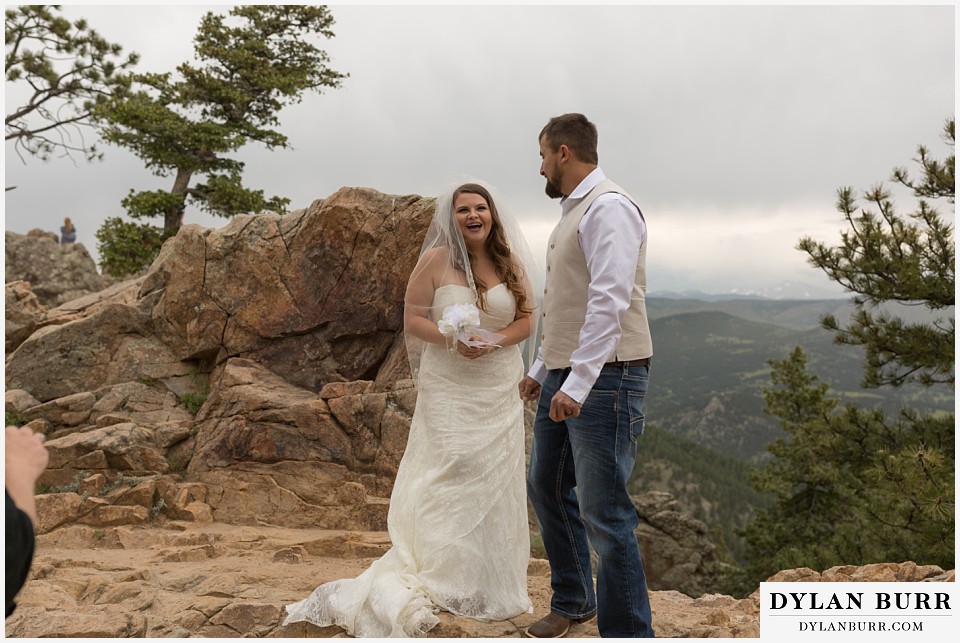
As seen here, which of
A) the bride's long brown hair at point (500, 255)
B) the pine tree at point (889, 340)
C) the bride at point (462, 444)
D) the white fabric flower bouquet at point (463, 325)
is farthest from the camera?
the pine tree at point (889, 340)

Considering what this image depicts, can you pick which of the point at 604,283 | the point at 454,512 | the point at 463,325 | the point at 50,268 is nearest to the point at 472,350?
the point at 463,325

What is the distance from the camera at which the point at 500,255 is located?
4.70 meters

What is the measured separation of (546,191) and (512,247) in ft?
3.06

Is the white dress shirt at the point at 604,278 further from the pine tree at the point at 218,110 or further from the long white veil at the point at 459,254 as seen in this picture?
the pine tree at the point at 218,110

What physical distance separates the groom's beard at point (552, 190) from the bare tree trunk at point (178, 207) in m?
14.2

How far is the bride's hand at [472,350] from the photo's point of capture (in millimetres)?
4422

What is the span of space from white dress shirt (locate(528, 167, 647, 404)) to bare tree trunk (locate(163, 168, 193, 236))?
14.7 meters

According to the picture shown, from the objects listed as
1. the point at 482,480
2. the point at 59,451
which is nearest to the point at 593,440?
the point at 482,480

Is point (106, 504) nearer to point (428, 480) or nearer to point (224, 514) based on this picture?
point (224, 514)

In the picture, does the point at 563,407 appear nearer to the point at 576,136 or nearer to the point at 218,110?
the point at 576,136

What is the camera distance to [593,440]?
11.2 feet

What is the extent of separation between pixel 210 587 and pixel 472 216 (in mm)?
3174

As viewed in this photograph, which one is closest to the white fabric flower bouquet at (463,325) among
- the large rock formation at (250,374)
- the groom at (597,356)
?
the groom at (597,356)

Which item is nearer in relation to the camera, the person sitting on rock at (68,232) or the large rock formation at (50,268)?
the large rock formation at (50,268)
